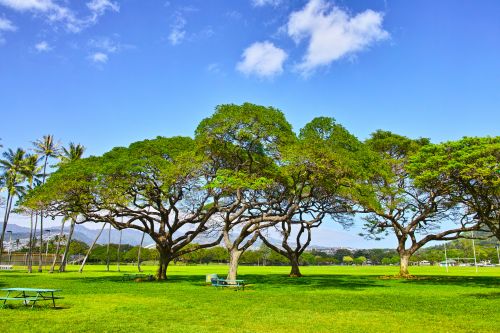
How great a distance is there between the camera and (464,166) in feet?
74.5

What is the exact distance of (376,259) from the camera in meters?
170

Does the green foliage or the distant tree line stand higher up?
the distant tree line

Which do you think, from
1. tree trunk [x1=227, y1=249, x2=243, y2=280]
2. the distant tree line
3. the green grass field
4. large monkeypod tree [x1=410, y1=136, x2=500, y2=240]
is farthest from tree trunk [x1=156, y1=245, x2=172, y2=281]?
large monkeypod tree [x1=410, y1=136, x2=500, y2=240]

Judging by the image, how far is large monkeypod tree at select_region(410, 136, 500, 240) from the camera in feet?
73.7

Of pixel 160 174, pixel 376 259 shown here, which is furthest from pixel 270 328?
pixel 376 259

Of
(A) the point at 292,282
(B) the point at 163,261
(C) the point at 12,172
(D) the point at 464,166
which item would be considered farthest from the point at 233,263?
(C) the point at 12,172

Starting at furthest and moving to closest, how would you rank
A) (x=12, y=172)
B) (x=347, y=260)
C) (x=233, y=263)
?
(x=347, y=260), (x=12, y=172), (x=233, y=263)

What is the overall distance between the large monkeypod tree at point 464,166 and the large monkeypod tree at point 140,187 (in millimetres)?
13551

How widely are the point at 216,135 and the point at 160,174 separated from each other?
177 inches

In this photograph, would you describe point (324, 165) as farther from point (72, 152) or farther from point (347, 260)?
point (347, 260)

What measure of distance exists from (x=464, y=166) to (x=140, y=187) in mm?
19858

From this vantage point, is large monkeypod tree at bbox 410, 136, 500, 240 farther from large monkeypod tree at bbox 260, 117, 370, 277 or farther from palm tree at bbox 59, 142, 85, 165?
palm tree at bbox 59, 142, 85, 165

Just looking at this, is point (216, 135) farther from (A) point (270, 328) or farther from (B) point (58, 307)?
(A) point (270, 328)

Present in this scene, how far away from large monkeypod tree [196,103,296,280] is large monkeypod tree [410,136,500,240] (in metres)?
8.18
